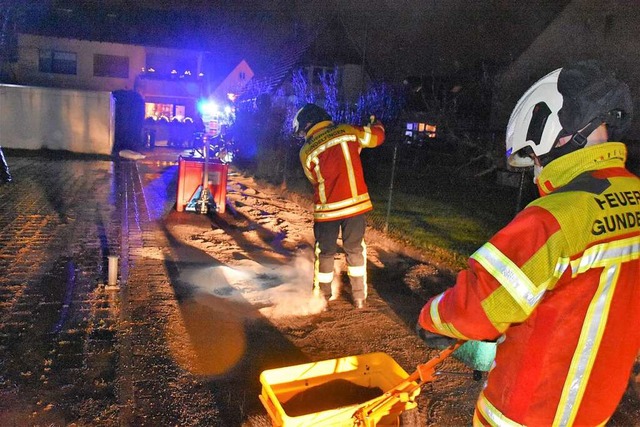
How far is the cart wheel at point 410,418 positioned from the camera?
3.56 m

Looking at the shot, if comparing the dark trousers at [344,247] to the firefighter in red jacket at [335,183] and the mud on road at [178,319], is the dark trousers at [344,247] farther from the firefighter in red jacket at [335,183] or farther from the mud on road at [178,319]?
the mud on road at [178,319]

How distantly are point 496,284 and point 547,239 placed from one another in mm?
203

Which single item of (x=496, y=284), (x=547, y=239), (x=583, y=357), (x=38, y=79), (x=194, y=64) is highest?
(x=194, y=64)

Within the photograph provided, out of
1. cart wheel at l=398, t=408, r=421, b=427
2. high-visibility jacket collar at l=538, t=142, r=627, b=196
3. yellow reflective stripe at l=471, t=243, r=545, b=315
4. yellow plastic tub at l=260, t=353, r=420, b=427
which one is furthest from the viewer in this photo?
cart wheel at l=398, t=408, r=421, b=427

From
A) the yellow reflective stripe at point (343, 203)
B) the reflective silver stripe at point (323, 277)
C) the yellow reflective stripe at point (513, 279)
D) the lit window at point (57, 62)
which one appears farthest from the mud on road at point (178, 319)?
the lit window at point (57, 62)

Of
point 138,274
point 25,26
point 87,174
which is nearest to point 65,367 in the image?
point 138,274

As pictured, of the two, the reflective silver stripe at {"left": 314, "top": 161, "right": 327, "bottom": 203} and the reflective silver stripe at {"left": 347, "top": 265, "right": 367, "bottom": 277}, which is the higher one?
the reflective silver stripe at {"left": 314, "top": 161, "right": 327, "bottom": 203}

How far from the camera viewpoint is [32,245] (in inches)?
294

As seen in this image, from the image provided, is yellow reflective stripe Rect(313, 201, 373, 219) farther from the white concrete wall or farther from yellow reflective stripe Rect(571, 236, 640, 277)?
the white concrete wall

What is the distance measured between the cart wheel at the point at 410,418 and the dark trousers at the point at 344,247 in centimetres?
200

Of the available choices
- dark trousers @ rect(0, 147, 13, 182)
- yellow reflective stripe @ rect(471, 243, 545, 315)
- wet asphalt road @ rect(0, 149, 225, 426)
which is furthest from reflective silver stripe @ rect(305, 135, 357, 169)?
dark trousers @ rect(0, 147, 13, 182)

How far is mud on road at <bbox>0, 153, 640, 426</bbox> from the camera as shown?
12.2 ft

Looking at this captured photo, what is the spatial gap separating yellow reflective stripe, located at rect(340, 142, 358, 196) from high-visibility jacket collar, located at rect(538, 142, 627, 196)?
347cm

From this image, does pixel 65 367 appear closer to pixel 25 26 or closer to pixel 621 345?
pixel 621 345
